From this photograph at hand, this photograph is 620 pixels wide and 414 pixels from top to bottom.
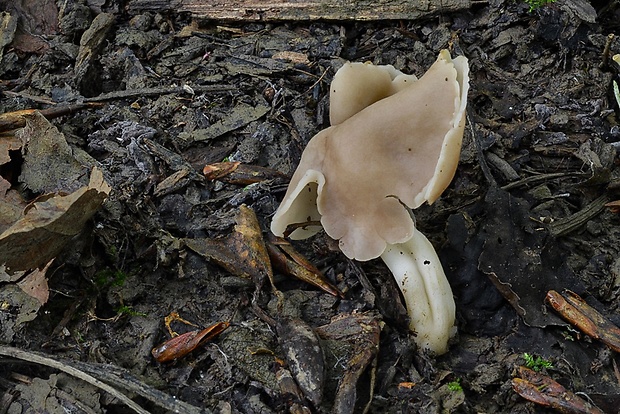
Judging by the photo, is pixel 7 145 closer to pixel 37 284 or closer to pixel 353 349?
pixel 37 284

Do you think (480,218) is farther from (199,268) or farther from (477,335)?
(199,268)

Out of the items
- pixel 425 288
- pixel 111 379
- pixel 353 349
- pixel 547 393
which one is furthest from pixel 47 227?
pixel 547 393

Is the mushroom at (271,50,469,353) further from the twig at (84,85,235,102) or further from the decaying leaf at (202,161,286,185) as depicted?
the twig at (84,85,235,102)

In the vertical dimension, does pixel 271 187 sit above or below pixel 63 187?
below

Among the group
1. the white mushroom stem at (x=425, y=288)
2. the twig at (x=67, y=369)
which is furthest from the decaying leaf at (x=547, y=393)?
the twig at (x=67, y=369)

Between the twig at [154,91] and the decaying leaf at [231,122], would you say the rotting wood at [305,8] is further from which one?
the decaying leaf at [231,122]

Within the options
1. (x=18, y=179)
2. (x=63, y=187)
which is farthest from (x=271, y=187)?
(x=18, y=179)

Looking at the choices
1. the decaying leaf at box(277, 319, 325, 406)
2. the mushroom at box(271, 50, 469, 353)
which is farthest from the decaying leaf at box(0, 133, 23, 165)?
the decaying leaf at box(277, 319, 325, 406)
